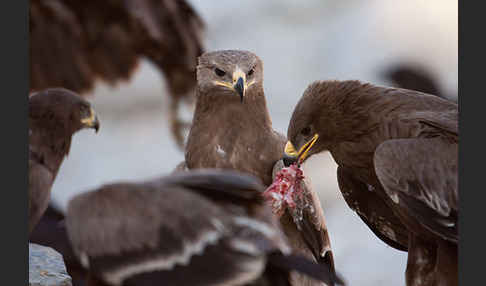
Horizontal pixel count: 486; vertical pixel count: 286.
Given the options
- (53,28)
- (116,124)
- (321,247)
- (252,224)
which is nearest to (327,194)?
(116,124)

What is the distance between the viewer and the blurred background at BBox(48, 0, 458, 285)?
3451mm

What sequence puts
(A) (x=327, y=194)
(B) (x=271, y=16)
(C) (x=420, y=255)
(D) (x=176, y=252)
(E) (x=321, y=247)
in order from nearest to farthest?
(D) (x=176, y=252) → (C) (x=420, y=255) → (E) (x=321, y=247) → (A) (x=327, y=194) → (B) (x=271, y=16)

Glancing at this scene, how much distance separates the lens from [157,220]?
54.5 inches

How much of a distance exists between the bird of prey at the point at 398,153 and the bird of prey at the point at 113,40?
178cm

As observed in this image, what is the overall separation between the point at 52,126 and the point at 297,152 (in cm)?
66

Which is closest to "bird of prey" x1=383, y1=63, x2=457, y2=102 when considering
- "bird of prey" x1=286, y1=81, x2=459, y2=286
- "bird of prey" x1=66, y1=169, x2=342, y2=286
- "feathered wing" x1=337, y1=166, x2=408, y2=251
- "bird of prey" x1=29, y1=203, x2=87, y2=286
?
"feathered wing" x1=337, y1=166, x2=408, y2=251

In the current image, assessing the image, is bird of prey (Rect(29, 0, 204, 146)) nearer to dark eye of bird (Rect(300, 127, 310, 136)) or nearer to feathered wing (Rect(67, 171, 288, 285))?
dark eye of bird (Rect(300, 127, 310, 136))

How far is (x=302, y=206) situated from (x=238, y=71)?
1.51 feet

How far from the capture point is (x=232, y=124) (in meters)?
2.10

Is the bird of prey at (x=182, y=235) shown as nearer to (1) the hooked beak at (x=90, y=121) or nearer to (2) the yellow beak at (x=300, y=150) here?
(1) the hooked beak at (x=90, y=121)

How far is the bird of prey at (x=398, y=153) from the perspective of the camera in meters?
1.84

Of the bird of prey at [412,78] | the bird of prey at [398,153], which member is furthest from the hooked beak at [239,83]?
the bird of prey at [412,78]

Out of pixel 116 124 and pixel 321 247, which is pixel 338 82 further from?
pixel 116 124

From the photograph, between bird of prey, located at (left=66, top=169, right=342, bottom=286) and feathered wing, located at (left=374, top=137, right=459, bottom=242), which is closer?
bird of prey, located at (left=66, top=169, right=342, bottom=286)
